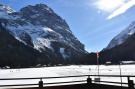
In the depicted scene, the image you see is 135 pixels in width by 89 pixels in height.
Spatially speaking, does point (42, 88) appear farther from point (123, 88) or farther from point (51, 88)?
point (123, 88)

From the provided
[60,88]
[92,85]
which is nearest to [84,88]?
[92,85]

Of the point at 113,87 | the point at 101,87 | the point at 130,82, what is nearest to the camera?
the point at 130,82

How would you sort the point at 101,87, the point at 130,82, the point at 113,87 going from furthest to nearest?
1. the point at 101,87
2. the point at 113,87
3. the point at 130,82

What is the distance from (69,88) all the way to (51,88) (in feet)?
5.35

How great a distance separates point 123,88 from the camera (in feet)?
65.8

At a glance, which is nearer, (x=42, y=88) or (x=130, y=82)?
(x=130, y=82)

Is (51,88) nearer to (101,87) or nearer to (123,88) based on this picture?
(101,87)

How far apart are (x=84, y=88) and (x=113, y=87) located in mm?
3004

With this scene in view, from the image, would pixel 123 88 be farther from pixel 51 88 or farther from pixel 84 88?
pixel 51 88

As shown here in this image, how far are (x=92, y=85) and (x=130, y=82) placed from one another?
15.1ft

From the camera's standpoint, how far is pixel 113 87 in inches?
834

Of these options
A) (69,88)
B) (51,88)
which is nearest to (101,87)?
(69,88)

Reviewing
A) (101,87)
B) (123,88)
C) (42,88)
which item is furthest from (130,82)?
(42,88)

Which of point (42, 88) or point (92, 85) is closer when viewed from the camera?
point (42, 88)
